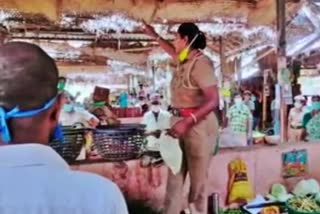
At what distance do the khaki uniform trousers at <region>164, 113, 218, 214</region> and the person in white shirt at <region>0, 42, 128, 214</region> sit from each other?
231 centimetres

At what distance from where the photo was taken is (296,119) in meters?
4.14

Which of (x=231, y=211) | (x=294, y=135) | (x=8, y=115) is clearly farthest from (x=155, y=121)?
(x=8, y=115)

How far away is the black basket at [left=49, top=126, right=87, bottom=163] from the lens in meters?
3.33

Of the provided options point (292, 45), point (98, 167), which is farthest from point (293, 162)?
point (98, 167)

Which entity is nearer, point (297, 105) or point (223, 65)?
point (223, 65)

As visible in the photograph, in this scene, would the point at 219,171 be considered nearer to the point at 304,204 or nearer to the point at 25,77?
the point at 304,204

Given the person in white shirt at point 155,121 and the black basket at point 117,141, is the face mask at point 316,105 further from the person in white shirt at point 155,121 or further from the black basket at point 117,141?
the black basket at point 117,141

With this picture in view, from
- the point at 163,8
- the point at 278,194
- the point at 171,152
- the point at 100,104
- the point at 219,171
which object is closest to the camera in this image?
the point at 171,152

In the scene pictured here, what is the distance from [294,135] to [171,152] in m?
1.29

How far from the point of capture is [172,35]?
3.58 m

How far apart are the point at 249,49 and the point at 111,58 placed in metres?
1.16

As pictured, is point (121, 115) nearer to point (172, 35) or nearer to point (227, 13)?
point (172, 35)

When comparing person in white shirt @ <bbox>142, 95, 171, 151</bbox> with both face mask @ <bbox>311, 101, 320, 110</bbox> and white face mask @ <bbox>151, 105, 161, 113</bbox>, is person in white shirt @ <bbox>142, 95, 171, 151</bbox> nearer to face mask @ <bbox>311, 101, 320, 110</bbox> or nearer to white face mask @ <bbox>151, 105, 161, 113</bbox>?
white face mask @ <bbox>151, 105, 161, 113</bbox>

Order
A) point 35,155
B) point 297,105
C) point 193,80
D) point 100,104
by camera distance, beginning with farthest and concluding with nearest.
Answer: point 297,105
point 100,104
point 193,80
point 35,155
